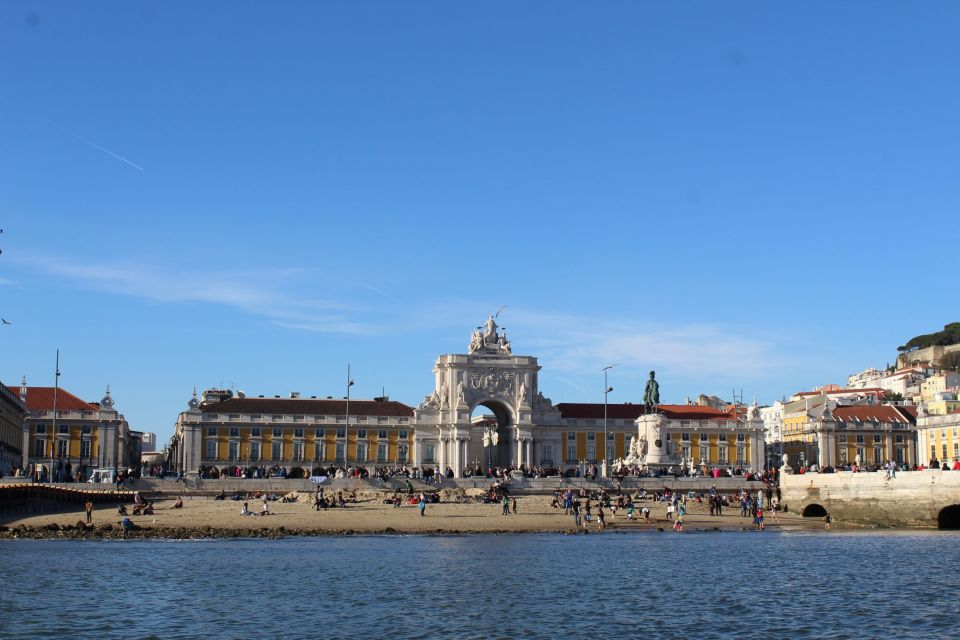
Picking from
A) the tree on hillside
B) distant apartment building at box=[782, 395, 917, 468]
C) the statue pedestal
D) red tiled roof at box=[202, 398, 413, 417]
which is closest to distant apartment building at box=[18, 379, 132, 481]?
red tiled roof at box=[202, 398, 413, 417]

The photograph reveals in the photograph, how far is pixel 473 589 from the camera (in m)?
31.9

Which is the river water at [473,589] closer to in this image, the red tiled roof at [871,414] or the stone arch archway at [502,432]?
the stone arch archway at [502,432]

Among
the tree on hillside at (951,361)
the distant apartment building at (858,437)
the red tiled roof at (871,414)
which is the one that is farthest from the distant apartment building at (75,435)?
the tree on hillside at (951,361)

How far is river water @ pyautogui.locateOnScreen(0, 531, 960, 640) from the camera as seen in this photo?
26109mm

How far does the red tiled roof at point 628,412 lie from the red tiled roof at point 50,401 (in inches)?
1598

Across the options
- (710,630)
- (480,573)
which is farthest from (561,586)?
(710,630)

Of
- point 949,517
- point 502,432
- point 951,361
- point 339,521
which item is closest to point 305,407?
point 502,432

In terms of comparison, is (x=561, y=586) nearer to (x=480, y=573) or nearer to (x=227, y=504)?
(x=480, y=573)

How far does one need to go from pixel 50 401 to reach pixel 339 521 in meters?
49.6

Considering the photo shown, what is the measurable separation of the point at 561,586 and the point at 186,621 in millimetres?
10877

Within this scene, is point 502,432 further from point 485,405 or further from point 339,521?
point 339,521

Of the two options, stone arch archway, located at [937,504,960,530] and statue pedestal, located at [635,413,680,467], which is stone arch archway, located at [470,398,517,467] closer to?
statue pedestal, located at [635,413,680,467]

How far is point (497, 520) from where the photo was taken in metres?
56.8

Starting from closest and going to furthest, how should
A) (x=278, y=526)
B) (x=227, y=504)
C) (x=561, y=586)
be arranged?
(x=561, y=586), (x=278, y=526), (x=227, y=504)
